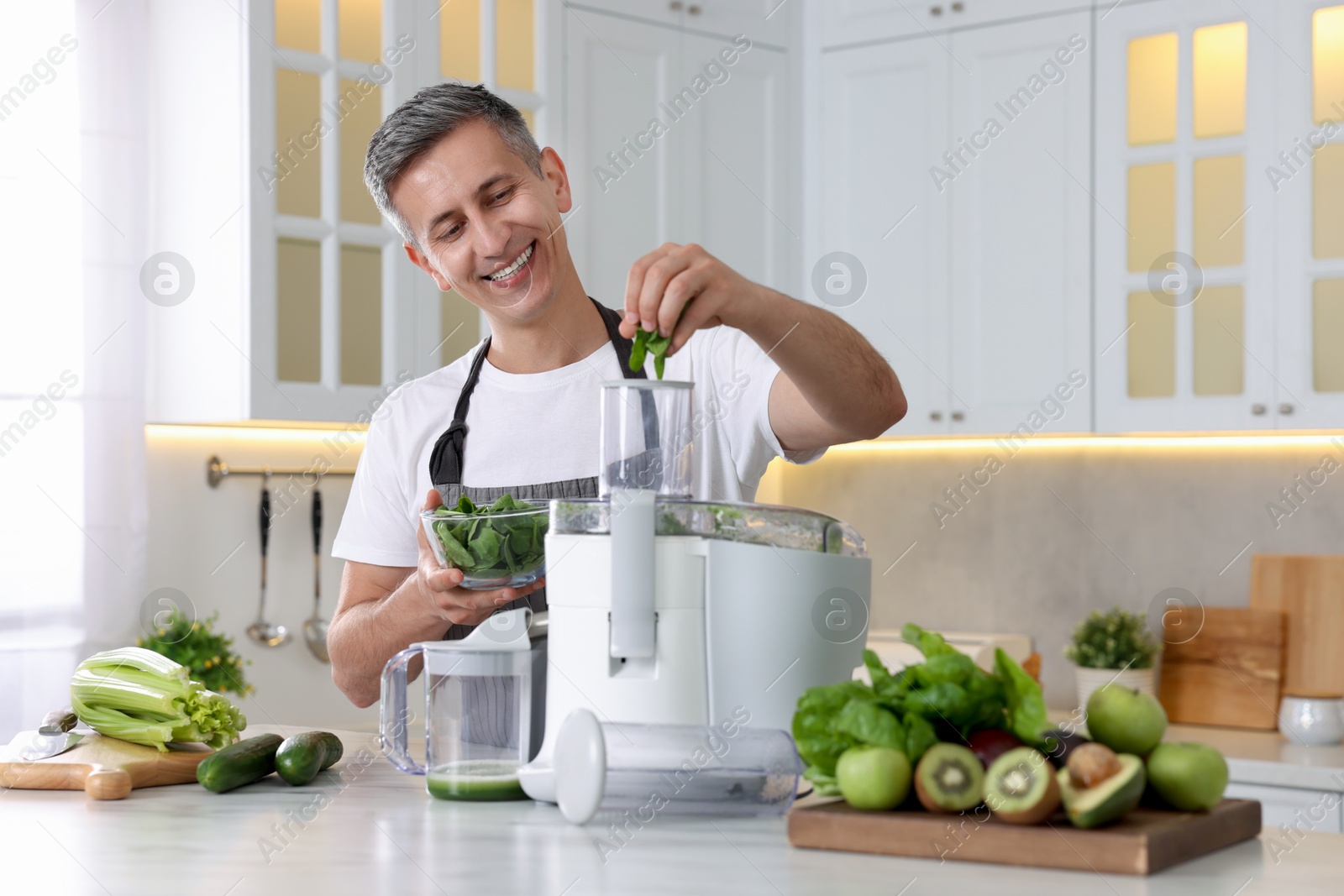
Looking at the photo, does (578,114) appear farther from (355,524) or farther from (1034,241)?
(355,524)

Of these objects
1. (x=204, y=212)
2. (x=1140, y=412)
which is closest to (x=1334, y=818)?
(x=1140, y=412)

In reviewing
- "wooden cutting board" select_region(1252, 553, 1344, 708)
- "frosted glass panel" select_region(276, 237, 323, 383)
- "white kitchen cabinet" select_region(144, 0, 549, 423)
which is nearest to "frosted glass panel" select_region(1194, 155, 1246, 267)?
"wooden cutting board" select_region(1252, 553, 1344, 708)

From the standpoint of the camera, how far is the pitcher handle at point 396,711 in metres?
1.15

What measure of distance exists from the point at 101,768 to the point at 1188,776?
888mm

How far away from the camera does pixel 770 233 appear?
10.6 feet

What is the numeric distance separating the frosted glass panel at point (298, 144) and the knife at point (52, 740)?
1442 millimetres

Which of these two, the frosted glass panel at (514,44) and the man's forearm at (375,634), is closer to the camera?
the man's forearm at (375,634)

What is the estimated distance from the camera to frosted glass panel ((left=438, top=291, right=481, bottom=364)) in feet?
9.11

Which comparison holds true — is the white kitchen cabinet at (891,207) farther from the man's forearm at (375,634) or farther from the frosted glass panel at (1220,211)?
the man's forearm at (375,634)

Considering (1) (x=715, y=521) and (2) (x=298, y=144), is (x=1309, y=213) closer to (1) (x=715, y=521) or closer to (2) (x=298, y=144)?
(2) (x=298, y=144)

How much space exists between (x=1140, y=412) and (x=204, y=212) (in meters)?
1.90

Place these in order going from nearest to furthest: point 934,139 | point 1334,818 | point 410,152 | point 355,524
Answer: point 410,152 < point 355,524 < point 1334,818 < point 934,139

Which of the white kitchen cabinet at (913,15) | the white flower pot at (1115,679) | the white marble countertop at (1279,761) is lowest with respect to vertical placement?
the white marble countertop at (1279,761)

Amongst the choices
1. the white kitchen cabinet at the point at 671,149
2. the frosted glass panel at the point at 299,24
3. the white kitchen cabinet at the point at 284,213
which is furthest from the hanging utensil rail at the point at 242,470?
the frosted glass panel at the point at 299,24
